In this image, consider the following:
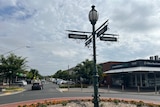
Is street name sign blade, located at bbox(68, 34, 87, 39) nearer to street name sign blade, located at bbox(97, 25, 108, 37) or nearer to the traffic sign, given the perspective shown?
the traffic sign

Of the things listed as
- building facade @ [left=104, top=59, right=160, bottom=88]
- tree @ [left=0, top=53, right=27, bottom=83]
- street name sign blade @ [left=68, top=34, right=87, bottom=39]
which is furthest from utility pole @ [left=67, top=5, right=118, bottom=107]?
tree @ [left=0, top=53, right=27, bottom=83]

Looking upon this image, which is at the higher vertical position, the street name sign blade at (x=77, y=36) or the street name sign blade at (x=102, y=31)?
the street name sign blade at (x=102, y=31)

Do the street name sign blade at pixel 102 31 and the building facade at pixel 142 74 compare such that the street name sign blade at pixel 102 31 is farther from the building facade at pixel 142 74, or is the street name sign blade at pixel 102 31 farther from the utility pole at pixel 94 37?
the building facade at pixel 142 74

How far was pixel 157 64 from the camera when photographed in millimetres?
46500

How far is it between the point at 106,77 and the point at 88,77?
20.7 ft

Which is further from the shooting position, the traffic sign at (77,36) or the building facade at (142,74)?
the building facade at (142,74)

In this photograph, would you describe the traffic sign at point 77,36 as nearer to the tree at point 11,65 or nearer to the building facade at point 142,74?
the building facade at point 142,74

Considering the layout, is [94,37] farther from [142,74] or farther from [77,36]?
[142,74]

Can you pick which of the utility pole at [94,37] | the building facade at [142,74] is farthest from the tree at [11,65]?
the utility pole at [94,37]

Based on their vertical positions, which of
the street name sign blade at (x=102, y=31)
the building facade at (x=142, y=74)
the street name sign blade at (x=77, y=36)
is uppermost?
the street name sign blade at (x=102, y=31)

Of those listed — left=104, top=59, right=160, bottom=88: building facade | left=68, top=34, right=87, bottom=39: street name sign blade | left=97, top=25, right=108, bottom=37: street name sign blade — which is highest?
left=97, top=25, right=108, bottom=37: street name sign blade

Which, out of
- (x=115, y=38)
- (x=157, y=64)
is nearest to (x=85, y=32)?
(x=115, y=38)

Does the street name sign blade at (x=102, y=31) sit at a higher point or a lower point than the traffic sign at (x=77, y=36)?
higher

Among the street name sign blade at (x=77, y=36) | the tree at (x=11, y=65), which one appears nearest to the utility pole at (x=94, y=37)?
the street name sign blade at (x=77, y=36)
